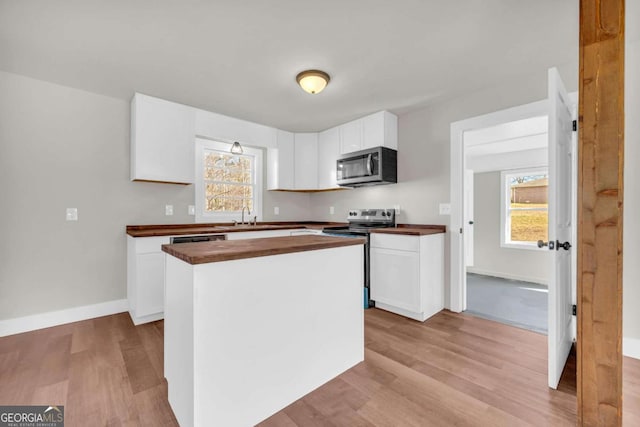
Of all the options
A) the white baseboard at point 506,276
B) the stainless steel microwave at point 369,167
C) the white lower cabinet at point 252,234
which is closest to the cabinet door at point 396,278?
the stainless steel microwave at point 369,167

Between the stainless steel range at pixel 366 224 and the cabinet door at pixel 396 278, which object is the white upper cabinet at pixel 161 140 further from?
the cabinet door at pixel 396 278

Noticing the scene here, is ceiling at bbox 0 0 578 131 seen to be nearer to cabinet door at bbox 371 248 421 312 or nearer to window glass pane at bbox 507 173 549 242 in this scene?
cabinet door at bbox 371 248 421 312

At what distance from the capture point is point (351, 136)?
3.91m

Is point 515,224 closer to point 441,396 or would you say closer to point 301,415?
point 441,396

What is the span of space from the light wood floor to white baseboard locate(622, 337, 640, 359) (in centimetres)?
10

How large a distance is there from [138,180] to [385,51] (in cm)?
284

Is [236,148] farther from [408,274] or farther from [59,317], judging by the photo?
[408,274]

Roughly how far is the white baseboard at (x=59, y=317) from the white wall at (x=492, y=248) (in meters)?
5.50

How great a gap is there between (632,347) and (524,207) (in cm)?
312

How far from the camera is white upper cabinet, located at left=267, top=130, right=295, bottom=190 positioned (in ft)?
14.2

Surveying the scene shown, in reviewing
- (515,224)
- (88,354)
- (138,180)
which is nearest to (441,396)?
(88,354)

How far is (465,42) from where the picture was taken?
2.11 metres

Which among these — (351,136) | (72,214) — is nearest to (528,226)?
(351,136)

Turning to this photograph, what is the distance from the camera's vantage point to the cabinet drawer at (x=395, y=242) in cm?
287
